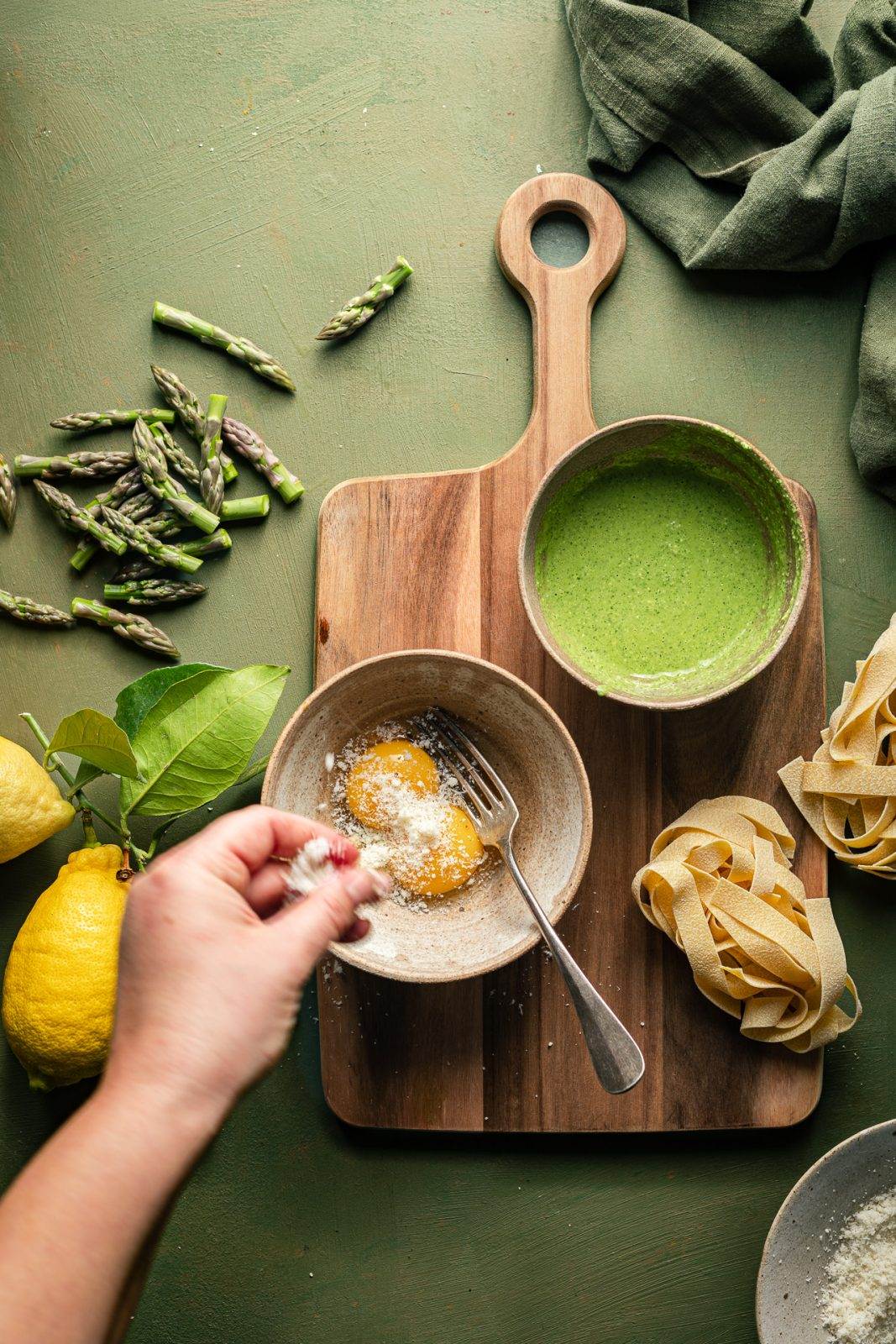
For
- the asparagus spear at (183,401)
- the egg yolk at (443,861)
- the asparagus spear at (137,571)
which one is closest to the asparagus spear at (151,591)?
the asparagus spear at (137,571)

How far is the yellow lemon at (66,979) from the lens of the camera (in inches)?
79.5

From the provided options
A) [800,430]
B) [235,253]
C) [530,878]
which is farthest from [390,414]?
[530,878]

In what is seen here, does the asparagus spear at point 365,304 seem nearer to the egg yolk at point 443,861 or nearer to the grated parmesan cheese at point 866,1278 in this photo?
the egg yolk at point 443,861

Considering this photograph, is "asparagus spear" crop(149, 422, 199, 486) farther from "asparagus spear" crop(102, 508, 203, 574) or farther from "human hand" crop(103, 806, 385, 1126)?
"human hand" crop(103, 806, 385, 1126)

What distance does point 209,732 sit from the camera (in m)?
2.06

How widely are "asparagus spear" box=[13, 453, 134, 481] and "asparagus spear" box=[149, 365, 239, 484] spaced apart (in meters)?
0.16

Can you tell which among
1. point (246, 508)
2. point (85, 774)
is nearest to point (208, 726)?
point (85, 774)

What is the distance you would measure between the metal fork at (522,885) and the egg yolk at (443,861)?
0.11ft

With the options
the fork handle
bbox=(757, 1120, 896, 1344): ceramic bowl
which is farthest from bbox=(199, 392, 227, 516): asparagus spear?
bbox=(757, 1120, 896, 1344): ceramic bowl

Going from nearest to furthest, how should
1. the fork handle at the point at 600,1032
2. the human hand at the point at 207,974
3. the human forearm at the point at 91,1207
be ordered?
the human forearm at the point at 91,1207, the human hand at the point at 207,974, the fork handle at the point at 600,1032

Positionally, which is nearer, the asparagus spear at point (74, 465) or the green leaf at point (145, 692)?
the green leaf at point (145, 692)

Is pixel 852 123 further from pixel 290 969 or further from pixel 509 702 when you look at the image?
pixel 290 969

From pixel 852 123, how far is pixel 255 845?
1.98m

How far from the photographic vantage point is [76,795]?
7.32ft
